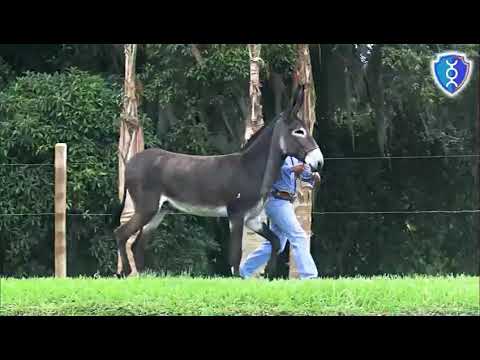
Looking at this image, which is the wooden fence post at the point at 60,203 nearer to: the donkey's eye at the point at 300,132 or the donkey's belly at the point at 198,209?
the donkey's belly at the point at 198,209

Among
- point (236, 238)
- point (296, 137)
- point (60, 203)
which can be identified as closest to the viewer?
point (296, 137)

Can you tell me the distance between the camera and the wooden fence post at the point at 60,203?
9750mm

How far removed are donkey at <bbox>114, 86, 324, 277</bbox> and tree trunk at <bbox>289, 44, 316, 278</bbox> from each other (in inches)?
80.4

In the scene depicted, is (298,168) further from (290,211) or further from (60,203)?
(60,203)

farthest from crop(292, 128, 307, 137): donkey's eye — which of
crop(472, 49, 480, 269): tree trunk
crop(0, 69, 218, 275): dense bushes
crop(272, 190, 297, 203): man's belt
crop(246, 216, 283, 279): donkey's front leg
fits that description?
crop(472, 49, 480, 269): tree trunk

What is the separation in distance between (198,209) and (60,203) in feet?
5.35

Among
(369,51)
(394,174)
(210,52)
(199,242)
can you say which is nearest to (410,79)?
(369,51)

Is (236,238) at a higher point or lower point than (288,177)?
lower

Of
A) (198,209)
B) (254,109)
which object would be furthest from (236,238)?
(254,109)

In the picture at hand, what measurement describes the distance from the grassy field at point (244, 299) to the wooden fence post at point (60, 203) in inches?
57.7

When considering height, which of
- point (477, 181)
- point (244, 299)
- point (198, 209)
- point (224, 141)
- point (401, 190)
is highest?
point (224, 141)

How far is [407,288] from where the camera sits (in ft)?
27.4

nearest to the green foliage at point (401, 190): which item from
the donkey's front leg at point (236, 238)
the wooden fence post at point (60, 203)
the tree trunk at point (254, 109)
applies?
the tree trunk at point (254, 109)

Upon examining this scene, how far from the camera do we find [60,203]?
9852 millimetres
